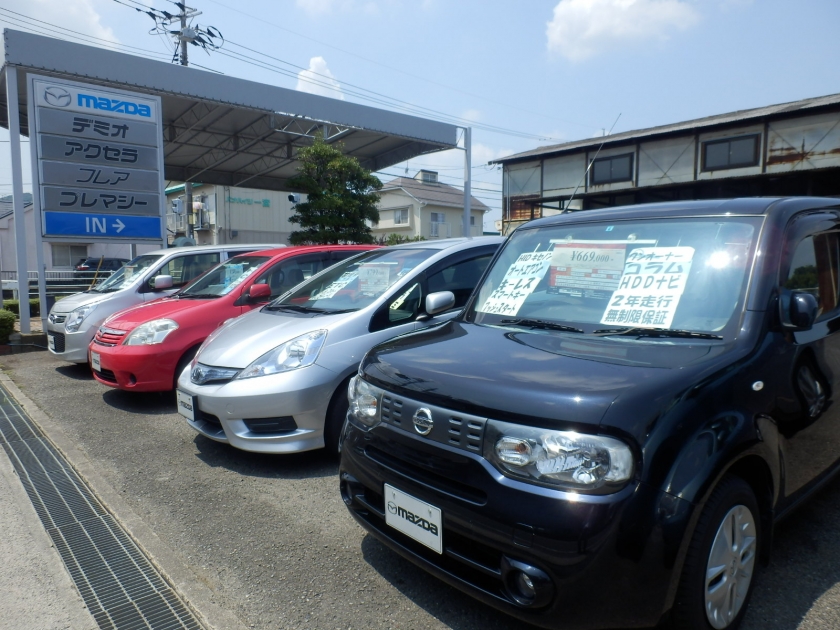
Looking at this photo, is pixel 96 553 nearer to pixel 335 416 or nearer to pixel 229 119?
pixel 335 416

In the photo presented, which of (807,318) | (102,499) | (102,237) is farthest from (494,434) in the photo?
(102,237)

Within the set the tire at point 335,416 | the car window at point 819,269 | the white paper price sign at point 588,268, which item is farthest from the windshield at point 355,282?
the car window at point 819,269

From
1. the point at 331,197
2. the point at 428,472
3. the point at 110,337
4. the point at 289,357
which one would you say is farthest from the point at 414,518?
the point at 331,197

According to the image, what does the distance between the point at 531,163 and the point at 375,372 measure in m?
20.4

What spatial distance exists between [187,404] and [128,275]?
4.85 meters

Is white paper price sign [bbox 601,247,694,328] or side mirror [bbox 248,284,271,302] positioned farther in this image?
side mirror [bbox 248,284,271,302]

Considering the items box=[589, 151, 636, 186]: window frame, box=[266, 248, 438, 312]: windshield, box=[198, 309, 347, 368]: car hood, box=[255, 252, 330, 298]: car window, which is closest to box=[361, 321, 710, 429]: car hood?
box=[198, 309, 347, 368]: car hood

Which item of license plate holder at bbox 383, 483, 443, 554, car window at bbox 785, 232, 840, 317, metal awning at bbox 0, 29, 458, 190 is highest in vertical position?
metal awning at bbox 0, 29, 458, 190

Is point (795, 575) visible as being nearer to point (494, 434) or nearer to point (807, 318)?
point (807, 318)

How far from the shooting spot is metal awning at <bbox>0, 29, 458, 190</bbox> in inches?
412

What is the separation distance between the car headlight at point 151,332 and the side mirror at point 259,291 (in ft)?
2.47

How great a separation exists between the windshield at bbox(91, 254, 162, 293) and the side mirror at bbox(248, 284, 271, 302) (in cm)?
296

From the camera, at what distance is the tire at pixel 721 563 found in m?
1.88

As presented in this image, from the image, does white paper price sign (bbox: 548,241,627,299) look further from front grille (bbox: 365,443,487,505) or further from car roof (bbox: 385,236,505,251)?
car roof (bbox: 385,236,505,251)
